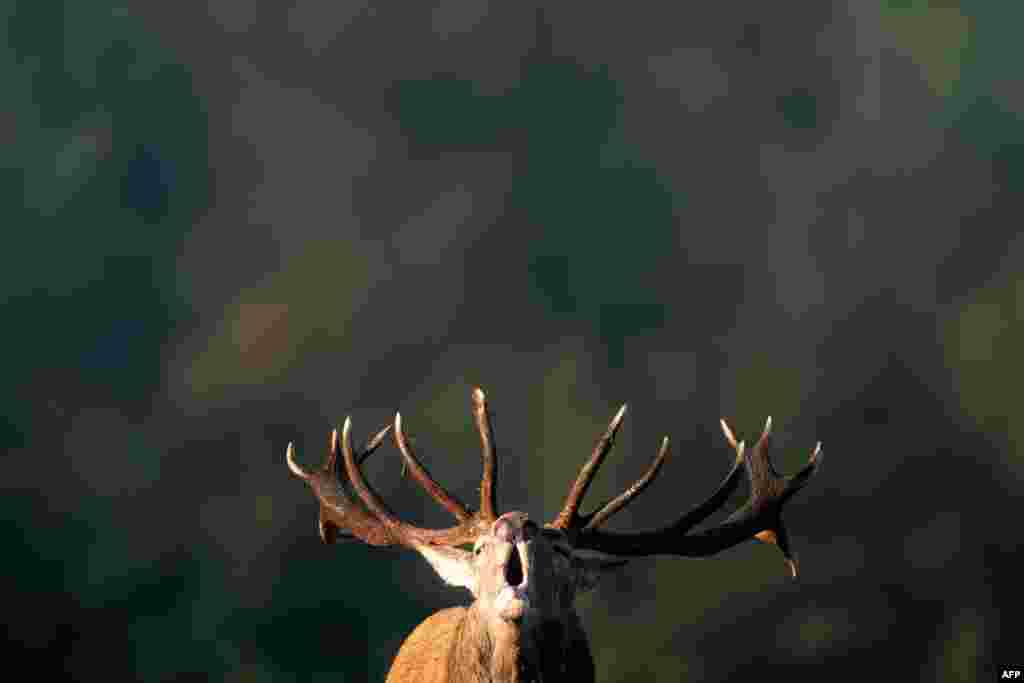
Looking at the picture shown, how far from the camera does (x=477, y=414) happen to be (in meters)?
11.0

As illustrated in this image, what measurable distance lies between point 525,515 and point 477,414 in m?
1.30

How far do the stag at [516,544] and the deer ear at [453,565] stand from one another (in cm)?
1

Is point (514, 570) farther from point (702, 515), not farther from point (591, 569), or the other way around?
point (702, 515)

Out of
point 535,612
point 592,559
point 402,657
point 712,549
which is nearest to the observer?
point 535,612

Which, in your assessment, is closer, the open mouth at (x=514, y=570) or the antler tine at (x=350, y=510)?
the open mouth at (x=514, y=570)

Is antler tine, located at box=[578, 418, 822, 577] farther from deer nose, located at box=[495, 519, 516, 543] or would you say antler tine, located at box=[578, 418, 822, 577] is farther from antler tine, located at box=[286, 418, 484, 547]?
antler tine, located at box=[286, 418, 484, 547]

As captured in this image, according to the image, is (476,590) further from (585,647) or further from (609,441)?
(609,441)

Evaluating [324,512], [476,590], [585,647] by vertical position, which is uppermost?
[324,512]

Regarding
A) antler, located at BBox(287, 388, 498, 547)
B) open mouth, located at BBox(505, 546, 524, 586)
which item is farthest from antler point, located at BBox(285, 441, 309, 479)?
open mouth, located at BBox(505, 546, 524, 586)

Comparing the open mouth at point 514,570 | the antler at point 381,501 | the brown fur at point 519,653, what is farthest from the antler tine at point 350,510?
the open mouth at point 514,570

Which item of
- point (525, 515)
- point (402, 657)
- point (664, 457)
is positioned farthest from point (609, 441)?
point (402, 657)

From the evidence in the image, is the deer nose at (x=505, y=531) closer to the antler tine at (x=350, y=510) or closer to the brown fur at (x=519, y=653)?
the brown fur at (x=519, y=653)

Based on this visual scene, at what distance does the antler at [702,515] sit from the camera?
10766 millimetres

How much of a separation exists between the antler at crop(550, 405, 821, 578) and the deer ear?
75 centimetres
